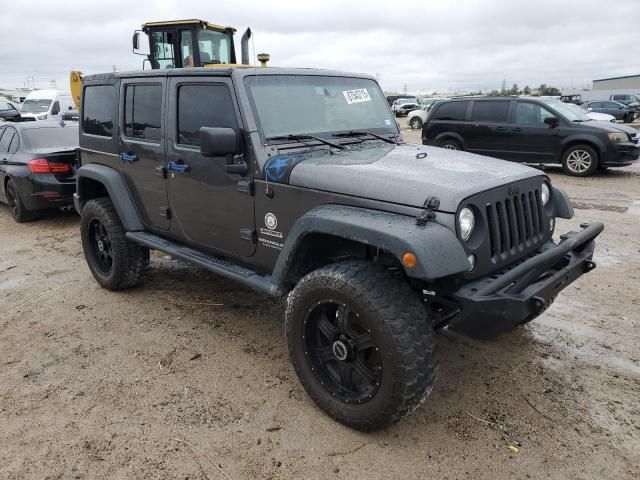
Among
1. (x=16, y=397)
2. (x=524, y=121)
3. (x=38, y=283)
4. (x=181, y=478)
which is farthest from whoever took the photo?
(x=524, y=121)

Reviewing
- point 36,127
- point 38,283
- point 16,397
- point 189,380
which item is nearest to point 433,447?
point 189,380

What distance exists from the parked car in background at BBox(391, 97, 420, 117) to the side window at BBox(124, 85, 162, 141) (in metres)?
32.7

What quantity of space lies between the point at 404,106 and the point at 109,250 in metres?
34.3

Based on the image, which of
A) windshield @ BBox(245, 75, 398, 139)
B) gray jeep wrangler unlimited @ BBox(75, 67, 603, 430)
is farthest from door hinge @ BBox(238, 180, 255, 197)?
windshield @ BBox(245, 75, 398, 139)

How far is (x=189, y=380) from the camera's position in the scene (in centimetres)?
342

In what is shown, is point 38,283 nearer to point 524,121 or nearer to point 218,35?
point 218,35

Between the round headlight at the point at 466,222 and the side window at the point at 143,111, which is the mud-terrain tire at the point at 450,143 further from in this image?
the round headlight at the point at 466,222

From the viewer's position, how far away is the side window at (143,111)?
4090 millimetres

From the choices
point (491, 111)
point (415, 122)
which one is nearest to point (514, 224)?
point (491, 111)

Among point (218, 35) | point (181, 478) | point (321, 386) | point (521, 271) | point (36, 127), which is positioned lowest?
point (181, 478)

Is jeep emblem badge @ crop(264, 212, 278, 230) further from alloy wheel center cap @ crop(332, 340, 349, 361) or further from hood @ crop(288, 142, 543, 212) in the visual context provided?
alloy wheel center cap @ crop(332, 340, 349, 361)

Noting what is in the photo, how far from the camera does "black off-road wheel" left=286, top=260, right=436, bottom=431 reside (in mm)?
2535

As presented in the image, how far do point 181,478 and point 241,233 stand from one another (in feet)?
5.26

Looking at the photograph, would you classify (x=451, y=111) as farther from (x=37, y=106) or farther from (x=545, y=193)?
(x=37, y=106)
